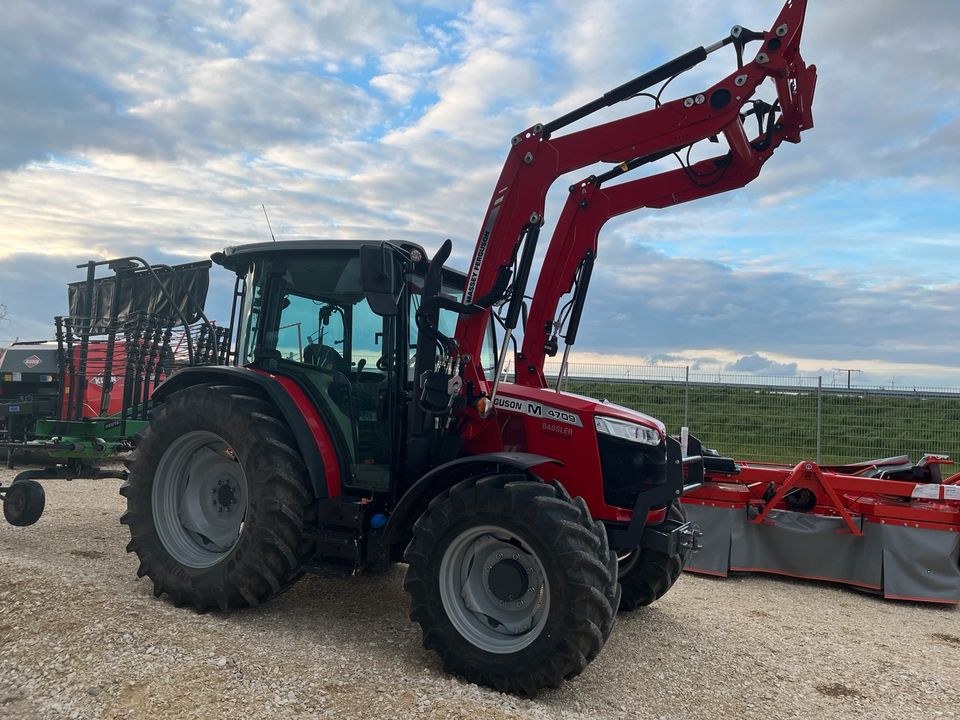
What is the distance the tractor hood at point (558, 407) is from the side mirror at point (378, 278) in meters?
0.91

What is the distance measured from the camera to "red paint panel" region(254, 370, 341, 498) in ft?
16.1

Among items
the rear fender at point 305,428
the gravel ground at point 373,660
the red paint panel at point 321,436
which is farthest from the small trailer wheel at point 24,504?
the red paint panel at point 321,436

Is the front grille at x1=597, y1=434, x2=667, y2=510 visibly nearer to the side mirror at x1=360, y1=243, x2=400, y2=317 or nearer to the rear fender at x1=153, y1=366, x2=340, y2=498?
the side mirror at x1=360, y1=243, x2=400, y2=317

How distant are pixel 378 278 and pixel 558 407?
1300 millimetres

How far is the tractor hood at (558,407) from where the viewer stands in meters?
4.59

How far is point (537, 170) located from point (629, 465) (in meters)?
1.90

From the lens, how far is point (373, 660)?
423 cm

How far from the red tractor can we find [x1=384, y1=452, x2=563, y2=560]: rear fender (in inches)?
0.5

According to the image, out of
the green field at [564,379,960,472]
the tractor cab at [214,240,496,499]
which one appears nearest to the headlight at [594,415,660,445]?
the tractor cab at [214,240,496,499]

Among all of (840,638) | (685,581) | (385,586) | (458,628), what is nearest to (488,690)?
(458,628)

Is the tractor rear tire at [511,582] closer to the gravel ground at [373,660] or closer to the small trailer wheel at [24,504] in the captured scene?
the gravel ground at [373,660]

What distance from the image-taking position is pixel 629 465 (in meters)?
4.73

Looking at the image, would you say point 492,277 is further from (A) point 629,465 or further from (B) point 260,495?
(B) point 260,495

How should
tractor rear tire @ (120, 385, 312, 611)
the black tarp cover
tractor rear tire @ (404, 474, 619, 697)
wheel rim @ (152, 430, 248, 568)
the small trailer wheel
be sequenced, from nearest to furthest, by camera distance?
tractor rear tire @ (404, 474, 619, 697) < tractor rear tire @ (120, 385, 312, 611) < wheel rim @ (152, 430, 248, 568) < the small trailer wheel < the black tarp cover
